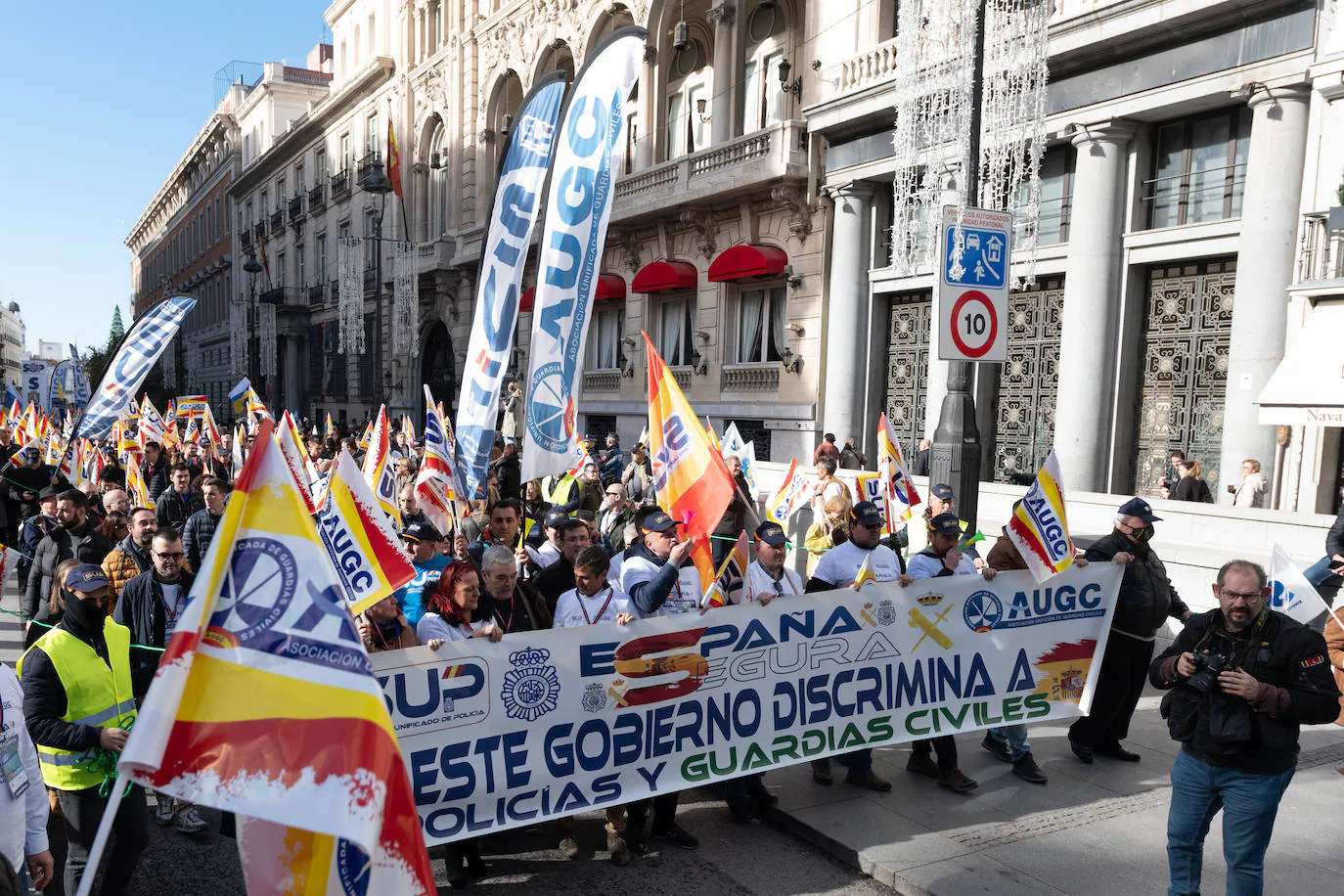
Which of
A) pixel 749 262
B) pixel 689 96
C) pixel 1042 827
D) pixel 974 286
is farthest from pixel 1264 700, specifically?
pixel 689 96

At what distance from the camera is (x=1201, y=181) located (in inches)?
520

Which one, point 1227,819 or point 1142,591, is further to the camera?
point 1142,591

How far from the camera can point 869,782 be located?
5.81 m

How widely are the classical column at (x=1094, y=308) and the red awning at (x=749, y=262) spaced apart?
21.3 ft

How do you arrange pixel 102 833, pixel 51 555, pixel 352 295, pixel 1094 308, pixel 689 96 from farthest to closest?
1. pixel 352 295
2. pixel 689 96
3. pixel 1094 308
4. pixel 51 555
5. pixel 102 833

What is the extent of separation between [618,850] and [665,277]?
18.0m

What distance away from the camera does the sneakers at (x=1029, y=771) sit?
590cm

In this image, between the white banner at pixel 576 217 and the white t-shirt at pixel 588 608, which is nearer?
the white t-shirt at pixel 588 608

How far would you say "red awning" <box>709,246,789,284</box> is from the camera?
754 inches

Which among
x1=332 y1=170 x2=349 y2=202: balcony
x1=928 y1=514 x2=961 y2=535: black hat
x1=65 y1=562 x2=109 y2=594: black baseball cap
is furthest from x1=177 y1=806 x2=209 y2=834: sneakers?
x1=332 y1=170 x2=349 y2=202: balcony

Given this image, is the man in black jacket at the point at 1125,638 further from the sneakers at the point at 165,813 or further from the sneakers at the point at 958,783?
the sneakers at the point at 165,813

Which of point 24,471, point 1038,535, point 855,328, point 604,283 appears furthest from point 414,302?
point 1038,535

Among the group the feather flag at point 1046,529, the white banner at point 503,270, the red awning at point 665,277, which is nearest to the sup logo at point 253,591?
the white banner at point 503,270

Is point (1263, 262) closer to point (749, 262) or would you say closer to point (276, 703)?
point (749, 262)
